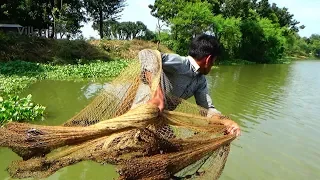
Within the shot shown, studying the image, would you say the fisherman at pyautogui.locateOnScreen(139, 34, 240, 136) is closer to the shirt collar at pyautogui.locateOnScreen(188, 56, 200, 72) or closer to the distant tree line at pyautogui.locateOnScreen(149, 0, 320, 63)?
the shirt collar at pyautogui.locateOnScreen(188, 56, 200, 72)

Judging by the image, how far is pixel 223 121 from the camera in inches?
112

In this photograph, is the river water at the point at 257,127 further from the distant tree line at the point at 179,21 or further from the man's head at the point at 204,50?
the distant tree line at the point at 179,21

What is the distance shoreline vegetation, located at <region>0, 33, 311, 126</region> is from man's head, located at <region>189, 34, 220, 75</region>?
5.37m

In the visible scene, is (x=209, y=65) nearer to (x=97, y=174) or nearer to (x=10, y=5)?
→ (x=97, y=174)

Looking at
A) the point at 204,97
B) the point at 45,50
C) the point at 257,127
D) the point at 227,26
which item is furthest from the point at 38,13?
the point at 204,97

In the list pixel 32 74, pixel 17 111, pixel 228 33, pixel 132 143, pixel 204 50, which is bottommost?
pixel 32 74

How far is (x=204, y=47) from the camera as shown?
110 inches

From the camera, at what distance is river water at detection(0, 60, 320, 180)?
5641mm

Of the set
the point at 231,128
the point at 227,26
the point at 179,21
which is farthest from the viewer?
the point at 227,26

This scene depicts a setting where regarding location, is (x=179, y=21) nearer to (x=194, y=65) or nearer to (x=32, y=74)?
(x=32, y=74)

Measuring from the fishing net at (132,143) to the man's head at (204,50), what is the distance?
375 millimetres

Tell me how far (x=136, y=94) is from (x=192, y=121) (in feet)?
1.75

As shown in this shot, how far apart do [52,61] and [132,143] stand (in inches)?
775

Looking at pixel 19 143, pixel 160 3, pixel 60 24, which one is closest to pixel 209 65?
pixel 19 143
